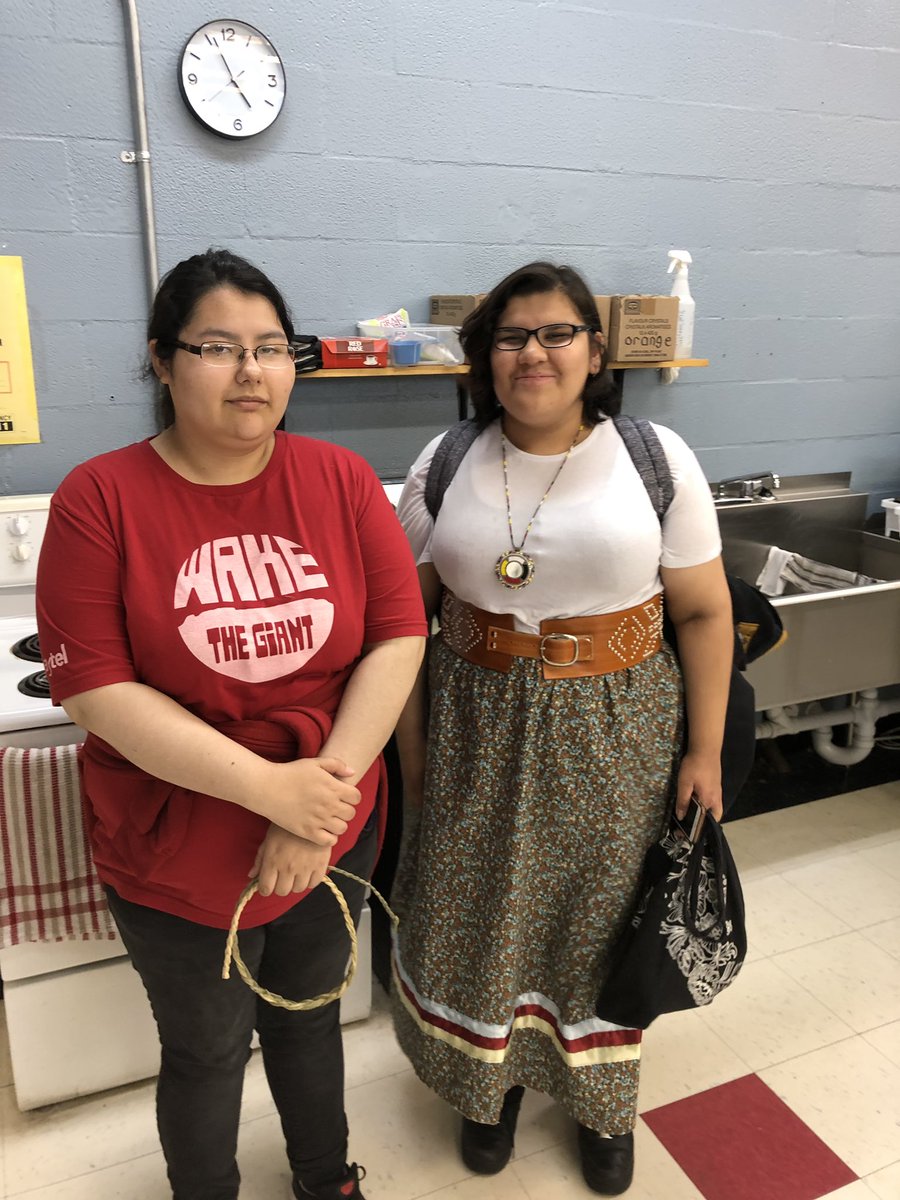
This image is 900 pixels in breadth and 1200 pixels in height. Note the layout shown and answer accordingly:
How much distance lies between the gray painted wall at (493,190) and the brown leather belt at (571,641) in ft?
3.24

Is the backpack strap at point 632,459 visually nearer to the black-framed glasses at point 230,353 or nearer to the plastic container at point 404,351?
the black-framed glasses at point 230,353

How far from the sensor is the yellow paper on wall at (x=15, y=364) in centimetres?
184

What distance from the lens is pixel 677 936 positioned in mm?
1393

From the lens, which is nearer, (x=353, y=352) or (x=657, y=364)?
(x=353, y=352)

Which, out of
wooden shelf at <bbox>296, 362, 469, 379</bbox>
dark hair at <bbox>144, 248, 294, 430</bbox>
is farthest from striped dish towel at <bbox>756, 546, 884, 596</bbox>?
dark hair at <bbox>144, 248, 294, 430</bbox>

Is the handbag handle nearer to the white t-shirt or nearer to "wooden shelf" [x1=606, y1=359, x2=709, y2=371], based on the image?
the white t-shirt

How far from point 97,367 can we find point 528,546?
1.17 meters

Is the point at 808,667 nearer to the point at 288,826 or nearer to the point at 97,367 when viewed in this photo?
the point at 288,826

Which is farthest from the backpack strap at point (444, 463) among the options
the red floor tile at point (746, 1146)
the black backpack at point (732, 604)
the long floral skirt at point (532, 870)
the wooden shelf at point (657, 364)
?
the red floor tile at point (746, 1146)

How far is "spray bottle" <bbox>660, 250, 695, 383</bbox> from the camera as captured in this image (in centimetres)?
230

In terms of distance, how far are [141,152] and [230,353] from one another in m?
1.08

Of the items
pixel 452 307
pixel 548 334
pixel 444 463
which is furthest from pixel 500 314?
pixel 452 307

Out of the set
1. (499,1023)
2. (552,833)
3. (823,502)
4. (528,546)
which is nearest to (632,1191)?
(499,1023)

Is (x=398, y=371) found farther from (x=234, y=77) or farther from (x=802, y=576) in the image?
(x=802, y=576)
